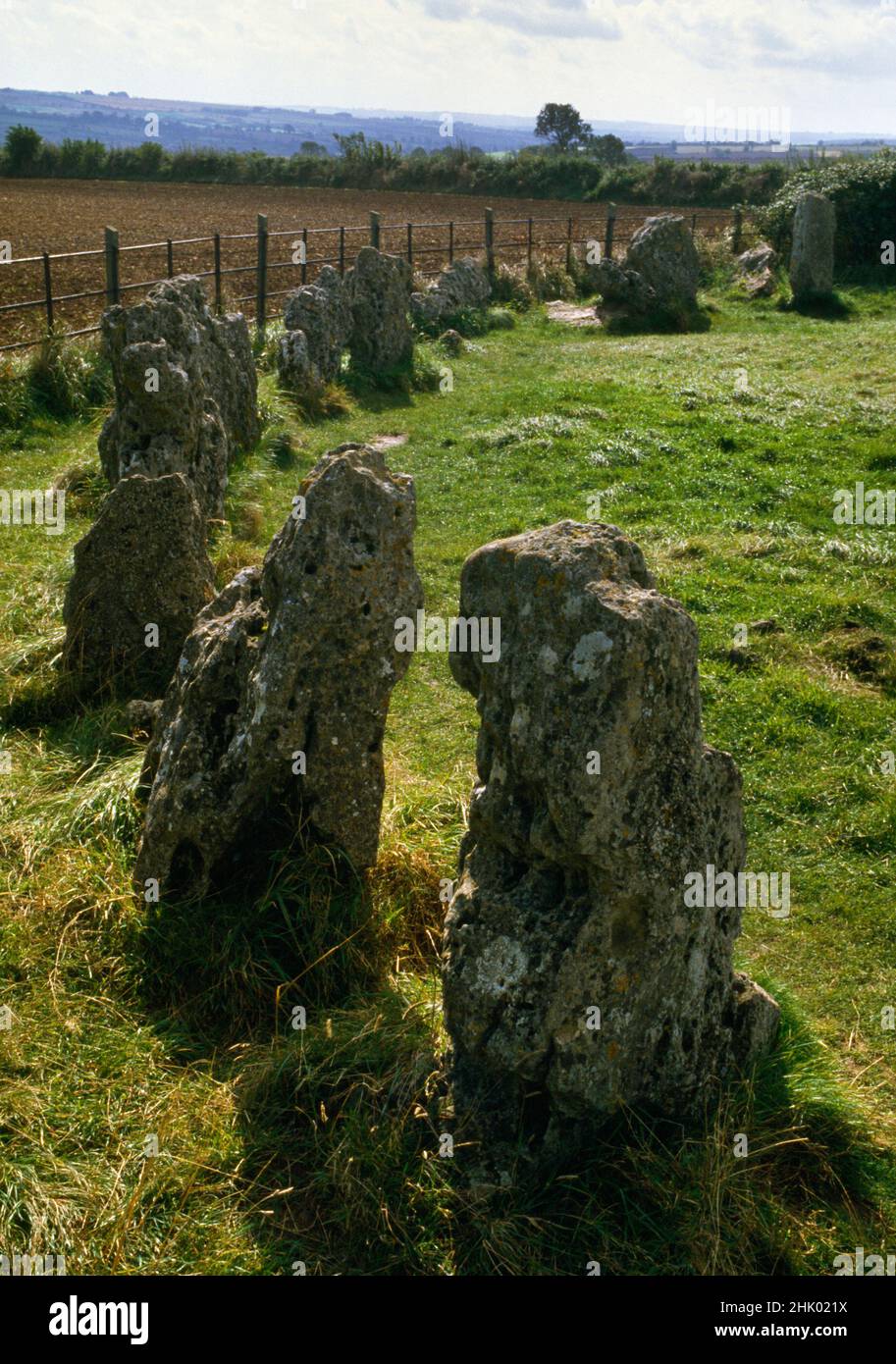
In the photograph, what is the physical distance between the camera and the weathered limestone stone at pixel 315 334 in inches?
687

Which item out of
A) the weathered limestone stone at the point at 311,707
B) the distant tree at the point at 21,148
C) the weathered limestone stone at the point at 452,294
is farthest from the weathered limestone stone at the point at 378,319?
the distant tree at the point at 21,148

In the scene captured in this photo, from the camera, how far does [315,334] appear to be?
18.5 meters

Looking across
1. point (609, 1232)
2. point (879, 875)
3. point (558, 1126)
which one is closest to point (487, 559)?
point (558, 1126)

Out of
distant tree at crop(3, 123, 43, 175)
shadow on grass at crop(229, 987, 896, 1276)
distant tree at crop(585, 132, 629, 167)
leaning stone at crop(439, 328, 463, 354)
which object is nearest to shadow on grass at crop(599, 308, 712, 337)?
leaning stone at crop(439, 328, 463, 354)

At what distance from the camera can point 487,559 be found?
4.84m

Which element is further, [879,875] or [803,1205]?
[879,875]

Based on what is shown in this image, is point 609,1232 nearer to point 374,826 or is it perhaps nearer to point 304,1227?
point 304,1227

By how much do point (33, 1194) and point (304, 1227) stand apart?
3.24 ft

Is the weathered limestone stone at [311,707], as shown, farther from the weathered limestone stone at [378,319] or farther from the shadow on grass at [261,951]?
the weathered limestone stone at [378,319]

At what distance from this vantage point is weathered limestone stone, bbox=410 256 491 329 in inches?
907

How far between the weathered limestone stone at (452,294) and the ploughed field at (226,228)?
7.80 feet

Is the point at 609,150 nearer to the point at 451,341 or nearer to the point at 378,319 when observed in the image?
the point at 451,341

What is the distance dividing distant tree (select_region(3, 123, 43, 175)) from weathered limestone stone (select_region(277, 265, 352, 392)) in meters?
42.3

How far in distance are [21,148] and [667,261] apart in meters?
41.4
